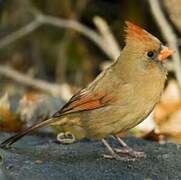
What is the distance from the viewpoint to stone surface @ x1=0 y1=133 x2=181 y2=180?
4.44 meters

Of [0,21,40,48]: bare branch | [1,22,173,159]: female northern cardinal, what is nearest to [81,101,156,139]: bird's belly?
[1,22,173,159]: female northern cardinal

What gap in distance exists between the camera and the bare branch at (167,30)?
7140mm

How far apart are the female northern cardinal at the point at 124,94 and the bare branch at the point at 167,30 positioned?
210 cm

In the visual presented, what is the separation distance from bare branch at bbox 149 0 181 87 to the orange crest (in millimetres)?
2180

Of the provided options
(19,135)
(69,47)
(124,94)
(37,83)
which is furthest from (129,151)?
(69,47)

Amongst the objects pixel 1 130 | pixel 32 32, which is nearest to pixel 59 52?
pixel 32 32

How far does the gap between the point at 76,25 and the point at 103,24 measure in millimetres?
541

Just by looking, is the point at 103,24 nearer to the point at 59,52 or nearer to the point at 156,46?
the point at 59,52

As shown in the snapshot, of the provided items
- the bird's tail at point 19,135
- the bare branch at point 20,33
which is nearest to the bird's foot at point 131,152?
the bird's tail at point 19,135

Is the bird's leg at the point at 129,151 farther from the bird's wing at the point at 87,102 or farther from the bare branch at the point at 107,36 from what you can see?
the bare branch at the point at 107,36

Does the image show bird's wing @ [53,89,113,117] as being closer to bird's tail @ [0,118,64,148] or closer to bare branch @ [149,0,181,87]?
bird's tail @ [0,118,64,148]

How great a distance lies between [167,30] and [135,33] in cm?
241

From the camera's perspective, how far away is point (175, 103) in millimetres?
7520

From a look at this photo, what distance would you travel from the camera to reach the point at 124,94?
4.93 m
